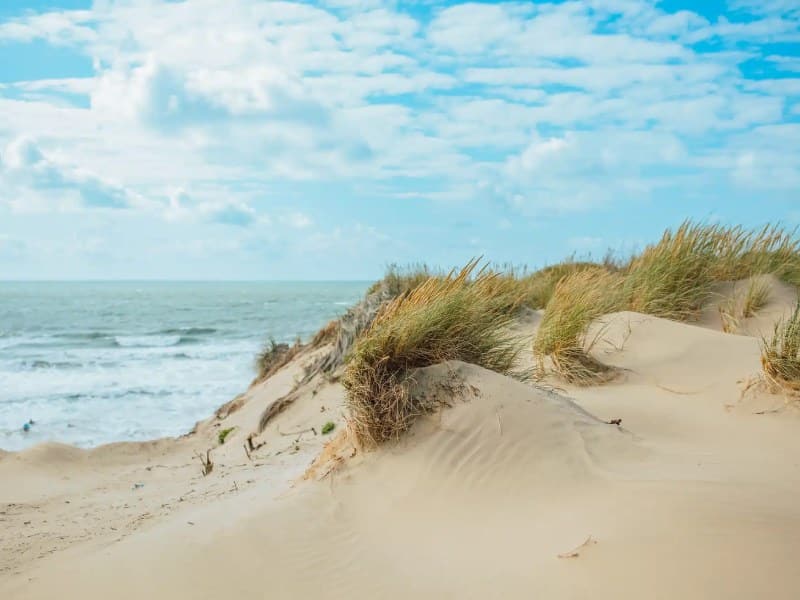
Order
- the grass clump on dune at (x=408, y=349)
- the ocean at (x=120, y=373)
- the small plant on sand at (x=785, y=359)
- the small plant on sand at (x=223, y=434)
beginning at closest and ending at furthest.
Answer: the grass clump on dune at (x=408, y=349) → the small plant on sand at (x=785, y=359) → the small plant on sand at (x=223, y=434) → the ocean at (x=120, y=373)

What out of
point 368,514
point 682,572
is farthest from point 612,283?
point 682,572

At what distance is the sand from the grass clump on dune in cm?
15

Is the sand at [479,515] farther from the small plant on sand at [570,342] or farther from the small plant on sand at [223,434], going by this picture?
the small plant on sand at [223,434]

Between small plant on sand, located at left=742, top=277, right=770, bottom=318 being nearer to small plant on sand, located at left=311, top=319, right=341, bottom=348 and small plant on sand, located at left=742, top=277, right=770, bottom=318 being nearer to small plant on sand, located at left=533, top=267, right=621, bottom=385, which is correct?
small plant on sand, located at left=533, top=267, right=621, bottom=385

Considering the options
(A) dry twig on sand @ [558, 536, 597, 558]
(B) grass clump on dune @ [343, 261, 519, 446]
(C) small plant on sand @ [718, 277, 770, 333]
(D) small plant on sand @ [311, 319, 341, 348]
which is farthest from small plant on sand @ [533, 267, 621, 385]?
(D) small plant on sand @ [311, 319, 341, 348]

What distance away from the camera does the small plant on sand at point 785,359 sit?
240 inches

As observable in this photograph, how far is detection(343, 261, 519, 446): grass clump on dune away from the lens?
191 inches

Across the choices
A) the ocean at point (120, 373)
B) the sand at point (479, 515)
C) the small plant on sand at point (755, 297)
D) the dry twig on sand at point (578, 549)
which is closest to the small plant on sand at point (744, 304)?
the small plant on sand at point (755, 297)

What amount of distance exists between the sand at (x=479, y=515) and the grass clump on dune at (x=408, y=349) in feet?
0.50

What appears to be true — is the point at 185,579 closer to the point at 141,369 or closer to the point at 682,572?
the point at 682,572

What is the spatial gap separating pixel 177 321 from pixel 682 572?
126 feet

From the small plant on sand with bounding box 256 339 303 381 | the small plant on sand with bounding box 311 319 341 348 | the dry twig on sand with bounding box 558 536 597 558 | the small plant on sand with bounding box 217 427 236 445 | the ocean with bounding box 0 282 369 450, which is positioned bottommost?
the ocean with bounding box 0 282 369 450

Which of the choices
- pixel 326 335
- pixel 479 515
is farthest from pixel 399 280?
pixel 479 515

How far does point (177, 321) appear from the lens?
39062mm
